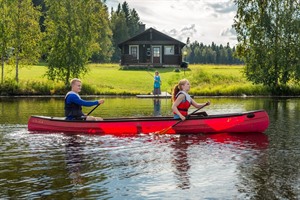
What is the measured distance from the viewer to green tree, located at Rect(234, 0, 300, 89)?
34.8 m

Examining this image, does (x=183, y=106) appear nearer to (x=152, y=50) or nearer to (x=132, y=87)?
(x=132, y=87)

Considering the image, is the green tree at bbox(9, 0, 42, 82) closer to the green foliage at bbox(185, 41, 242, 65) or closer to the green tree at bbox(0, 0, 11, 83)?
the green tree at bbox(0, 0, 11, 83)

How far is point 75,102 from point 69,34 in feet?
72.0

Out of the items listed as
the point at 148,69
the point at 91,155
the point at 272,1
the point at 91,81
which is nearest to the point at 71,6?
the point at 91,81

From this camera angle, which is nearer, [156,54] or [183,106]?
[183,106]

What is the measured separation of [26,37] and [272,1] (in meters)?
18.6

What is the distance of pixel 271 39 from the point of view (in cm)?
3534

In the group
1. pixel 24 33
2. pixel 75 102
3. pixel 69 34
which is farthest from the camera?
pixel 24 33

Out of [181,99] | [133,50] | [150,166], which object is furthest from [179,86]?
[133,50]

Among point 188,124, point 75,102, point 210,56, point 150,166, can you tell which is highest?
point 210,56

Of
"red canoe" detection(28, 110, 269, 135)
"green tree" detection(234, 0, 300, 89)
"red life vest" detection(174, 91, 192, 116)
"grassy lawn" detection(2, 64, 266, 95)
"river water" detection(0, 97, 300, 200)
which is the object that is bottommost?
"river water" detection(0, 97, 300, 200)

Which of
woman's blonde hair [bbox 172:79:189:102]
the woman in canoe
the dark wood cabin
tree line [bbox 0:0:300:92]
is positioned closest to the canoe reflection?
the woman in canoe

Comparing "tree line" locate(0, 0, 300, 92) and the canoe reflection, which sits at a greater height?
"tree line" locate(0, 0, 300, 92)

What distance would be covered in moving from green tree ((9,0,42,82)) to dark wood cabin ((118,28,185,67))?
2070cm
